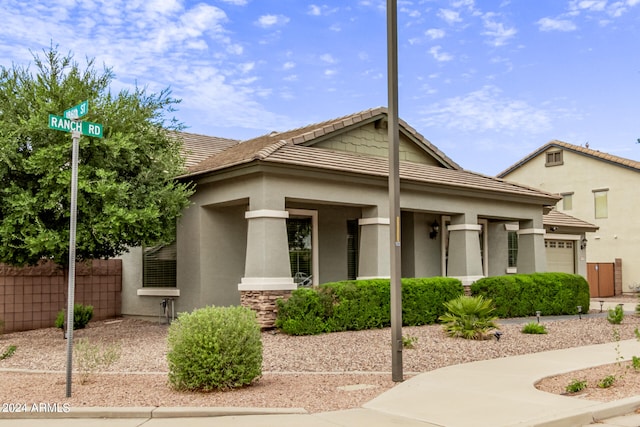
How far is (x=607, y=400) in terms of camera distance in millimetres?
8336

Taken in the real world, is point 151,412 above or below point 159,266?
below

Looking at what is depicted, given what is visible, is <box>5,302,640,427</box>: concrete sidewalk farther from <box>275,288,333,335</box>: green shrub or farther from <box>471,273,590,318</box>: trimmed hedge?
<box>471,273,590,318</box>: trimmed hedge

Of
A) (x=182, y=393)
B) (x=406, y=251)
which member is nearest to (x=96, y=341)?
(x=182, y=393)

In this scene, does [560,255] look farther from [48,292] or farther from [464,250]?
[48,292]

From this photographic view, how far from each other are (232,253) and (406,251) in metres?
6.05

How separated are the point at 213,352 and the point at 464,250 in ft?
40.7

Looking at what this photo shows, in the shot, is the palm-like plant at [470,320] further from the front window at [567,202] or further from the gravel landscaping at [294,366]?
the front window at [567,202]

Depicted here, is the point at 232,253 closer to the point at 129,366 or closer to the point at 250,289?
the point at 250,289

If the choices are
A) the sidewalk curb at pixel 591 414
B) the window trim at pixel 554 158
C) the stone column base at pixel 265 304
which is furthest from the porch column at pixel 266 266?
the window trim at pixel 554 158

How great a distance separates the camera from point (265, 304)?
14.8m

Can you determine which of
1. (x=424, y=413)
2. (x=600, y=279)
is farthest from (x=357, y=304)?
(x=600, y=279)

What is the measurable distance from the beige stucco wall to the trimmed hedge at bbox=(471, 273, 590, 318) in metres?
16.1

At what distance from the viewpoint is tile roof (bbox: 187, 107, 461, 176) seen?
1614 centimetres

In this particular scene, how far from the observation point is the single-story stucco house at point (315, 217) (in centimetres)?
1523
